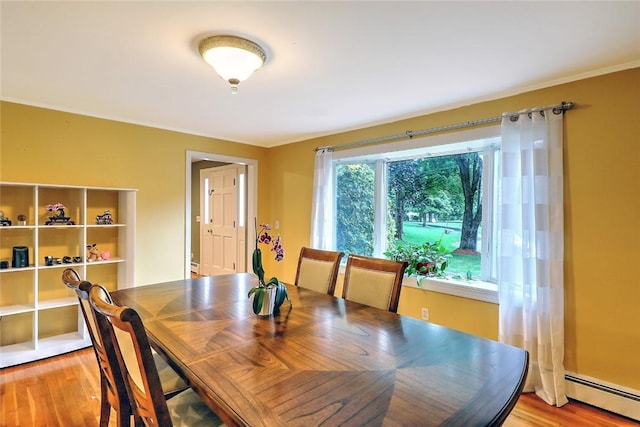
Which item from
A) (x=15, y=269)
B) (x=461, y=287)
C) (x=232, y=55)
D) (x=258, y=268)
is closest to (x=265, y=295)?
(x=258, y=268)

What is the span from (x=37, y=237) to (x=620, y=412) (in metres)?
4.51

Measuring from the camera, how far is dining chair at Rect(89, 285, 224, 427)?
37.0 inches

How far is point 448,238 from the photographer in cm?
317

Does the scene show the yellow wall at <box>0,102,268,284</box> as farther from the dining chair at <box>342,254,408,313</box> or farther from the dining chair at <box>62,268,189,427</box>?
the dining chair at <box>342,254,408,313</box>

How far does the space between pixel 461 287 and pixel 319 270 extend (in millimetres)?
1296

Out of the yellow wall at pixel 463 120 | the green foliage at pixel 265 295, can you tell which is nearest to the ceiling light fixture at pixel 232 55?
the green foliage at pixel 265 295

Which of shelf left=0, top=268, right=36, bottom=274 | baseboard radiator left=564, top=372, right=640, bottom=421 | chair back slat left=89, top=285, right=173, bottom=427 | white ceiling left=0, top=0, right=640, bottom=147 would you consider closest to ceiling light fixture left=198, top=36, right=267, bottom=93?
white ceiling left=0, top=0, right=640, bottom=147

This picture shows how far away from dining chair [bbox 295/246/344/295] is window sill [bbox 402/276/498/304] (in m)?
1.11

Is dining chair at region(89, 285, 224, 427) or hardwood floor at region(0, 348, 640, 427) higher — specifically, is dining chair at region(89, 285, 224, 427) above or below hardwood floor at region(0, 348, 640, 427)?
above

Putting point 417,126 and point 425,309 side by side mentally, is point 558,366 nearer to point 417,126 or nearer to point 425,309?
point 425,309

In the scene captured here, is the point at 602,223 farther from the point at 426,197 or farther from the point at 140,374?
the point at 140,374

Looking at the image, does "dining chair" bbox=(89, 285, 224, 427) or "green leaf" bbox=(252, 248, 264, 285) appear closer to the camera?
"dining chair" bbox=(89, 285, 224, 427)

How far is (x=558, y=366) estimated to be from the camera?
2.20 m

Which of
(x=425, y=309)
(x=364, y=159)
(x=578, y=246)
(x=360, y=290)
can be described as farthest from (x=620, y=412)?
(x=364, y=159)
